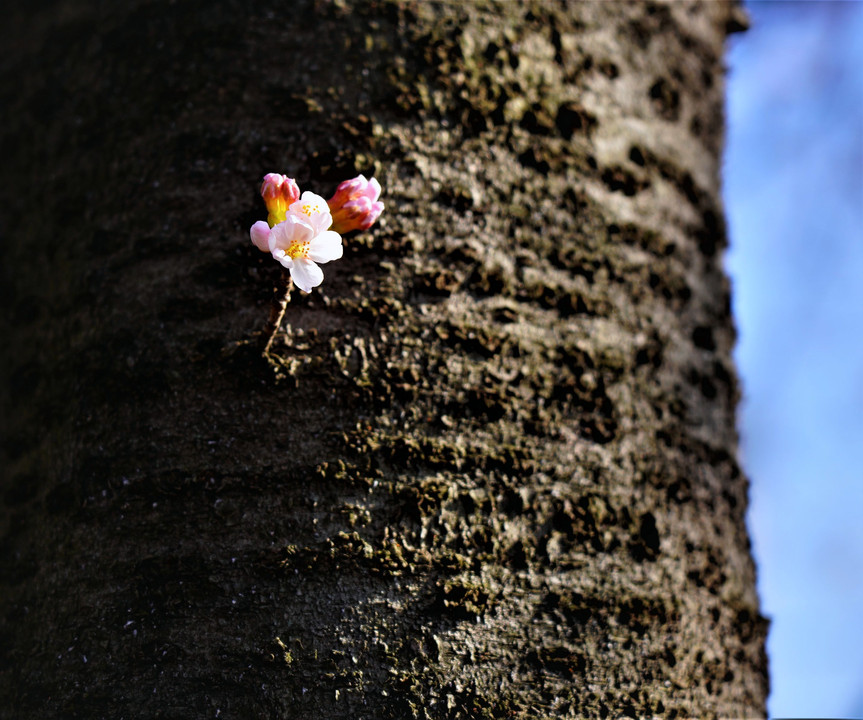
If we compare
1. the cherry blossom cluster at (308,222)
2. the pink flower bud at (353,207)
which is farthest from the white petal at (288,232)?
the pink flower bud at (353,207)

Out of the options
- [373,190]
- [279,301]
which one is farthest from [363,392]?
[373,190]

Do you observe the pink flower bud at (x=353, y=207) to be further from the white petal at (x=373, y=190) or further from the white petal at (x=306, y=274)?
the white petal at (x=306, y=274)

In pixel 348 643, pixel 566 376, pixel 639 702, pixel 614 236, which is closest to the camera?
pixel 348 643

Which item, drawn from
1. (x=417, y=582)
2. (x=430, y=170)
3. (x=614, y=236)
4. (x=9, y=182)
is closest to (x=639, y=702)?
(x=417, y=582)

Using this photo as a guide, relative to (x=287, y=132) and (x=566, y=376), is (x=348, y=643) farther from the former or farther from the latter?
(x=287, y=132)

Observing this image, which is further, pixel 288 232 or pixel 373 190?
pixel 373 190

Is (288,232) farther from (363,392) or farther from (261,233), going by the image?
(363,392)
